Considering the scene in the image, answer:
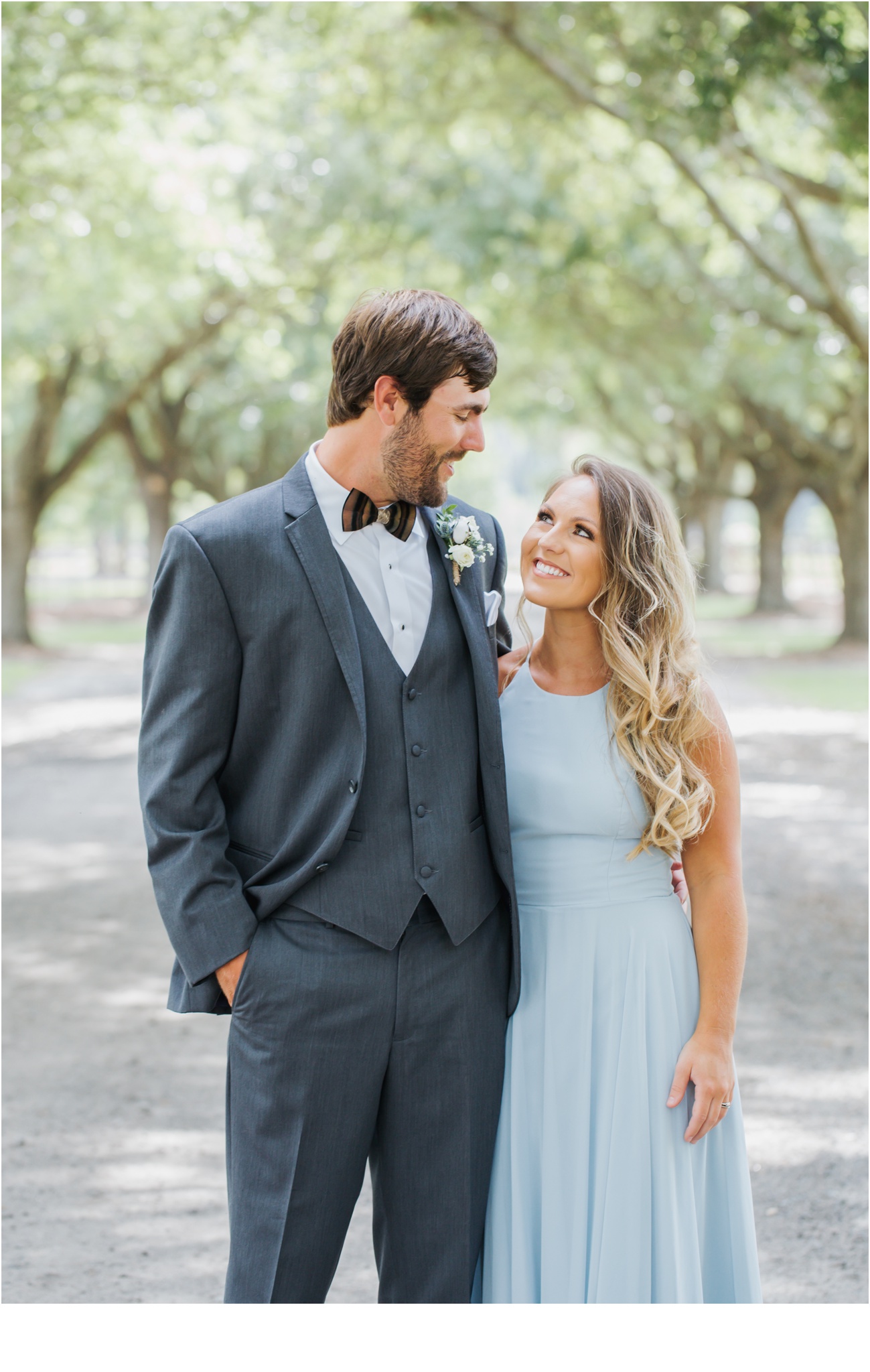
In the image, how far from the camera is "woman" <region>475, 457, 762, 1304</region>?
8.67ft

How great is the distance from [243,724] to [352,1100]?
2.67 feet

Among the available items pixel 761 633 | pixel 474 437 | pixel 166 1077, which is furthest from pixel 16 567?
pixel 474 437

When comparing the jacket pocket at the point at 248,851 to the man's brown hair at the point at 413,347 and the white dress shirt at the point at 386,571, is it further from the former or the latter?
the man's brown hair at the point at 413,347

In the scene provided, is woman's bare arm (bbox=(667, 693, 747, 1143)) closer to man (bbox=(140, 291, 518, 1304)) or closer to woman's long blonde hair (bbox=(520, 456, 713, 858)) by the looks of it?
woman's long blonde hair (bbox=(520, 456, 713, 858))

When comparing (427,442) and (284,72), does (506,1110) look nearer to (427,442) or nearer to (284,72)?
(427,442)

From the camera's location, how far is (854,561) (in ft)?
71.7

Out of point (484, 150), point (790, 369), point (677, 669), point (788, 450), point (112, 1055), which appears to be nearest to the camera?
point (677, 669)

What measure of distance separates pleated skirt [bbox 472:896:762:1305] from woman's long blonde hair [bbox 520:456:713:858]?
246mm

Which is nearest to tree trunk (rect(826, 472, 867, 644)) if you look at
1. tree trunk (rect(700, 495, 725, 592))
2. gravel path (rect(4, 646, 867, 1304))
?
gravel path (rect(4, 646, 867, 1304))

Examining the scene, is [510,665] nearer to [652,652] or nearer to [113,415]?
[652,652]

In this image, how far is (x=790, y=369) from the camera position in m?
22.0

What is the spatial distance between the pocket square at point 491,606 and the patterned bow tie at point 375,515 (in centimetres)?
28
